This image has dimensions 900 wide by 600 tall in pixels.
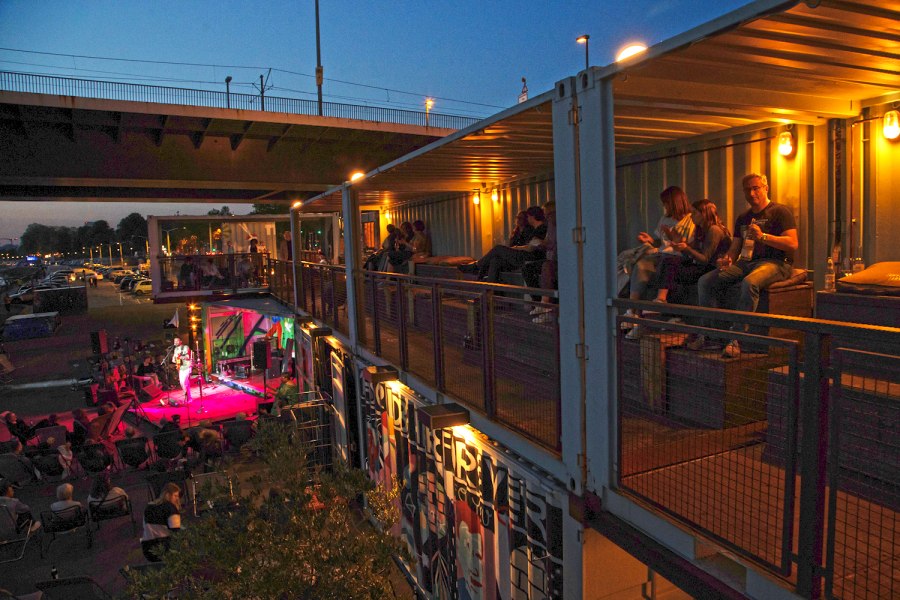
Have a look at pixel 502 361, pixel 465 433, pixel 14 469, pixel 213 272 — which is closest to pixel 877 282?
pixel 502 361

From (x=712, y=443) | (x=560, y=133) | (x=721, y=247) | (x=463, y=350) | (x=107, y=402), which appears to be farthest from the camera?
(x=107, y=402)

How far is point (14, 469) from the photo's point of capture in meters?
12.7

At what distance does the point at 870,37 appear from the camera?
3299 millimetres

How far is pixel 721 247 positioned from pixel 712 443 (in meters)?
2.33

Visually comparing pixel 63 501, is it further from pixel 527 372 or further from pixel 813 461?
pixel 813 461

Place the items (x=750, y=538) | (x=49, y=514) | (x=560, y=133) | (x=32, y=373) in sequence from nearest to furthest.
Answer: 1. (x=750, y=538)
2. (x=560, y=133)
3. (x=49, y=514)
4. (x=32, y=373)

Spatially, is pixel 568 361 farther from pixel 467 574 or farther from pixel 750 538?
pixel 467 574

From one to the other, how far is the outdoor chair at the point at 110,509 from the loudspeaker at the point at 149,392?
10490mm

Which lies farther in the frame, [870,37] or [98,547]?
[98,547]

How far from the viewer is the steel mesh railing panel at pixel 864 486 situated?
2.27 m

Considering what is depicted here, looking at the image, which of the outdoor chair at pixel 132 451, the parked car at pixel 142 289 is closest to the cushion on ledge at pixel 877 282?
the outdoor chair at pixel 132 451

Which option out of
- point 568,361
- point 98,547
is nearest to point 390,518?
point 568,361

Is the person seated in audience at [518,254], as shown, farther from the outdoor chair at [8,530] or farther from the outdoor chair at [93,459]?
the outdoor chair at [93,459]

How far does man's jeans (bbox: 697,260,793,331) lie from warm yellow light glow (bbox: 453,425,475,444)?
2.31 meters
